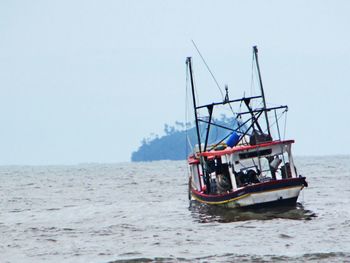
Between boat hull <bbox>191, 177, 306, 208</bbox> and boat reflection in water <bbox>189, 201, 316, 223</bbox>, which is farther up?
boat hull <bbox>191, 177, 306, 208</bbox>

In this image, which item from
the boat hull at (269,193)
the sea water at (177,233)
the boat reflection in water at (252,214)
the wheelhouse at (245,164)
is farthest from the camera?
the wheelhouse at (245,164)

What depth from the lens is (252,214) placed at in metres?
35.2

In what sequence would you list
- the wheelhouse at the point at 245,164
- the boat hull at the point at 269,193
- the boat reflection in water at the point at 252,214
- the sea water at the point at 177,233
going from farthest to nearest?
1. the wheelhouse at the point at 245,164
2. the boat hull at the point at 269,193
3. the boat reflection in water at the point at 252,214
4. the sea water at the point at 177,233

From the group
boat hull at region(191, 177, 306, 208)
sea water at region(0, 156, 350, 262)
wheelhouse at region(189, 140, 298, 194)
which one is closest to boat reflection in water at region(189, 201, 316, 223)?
sea water at region(0, 156, 350, 262)

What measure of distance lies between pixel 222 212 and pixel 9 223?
12.2 metres

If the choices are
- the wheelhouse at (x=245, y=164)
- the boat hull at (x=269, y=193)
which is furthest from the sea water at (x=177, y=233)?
the wheelhouse at (x=245, y=164)

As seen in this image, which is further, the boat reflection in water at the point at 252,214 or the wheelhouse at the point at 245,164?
the wheelhouse at the point at 245,164

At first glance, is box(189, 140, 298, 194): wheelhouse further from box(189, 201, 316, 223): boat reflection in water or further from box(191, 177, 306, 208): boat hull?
box(189, 201, 316, 223): boat reflection in water

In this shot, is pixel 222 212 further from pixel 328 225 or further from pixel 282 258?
pixel 282 258

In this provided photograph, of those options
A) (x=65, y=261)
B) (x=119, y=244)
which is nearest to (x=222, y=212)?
(x=119, y=244)

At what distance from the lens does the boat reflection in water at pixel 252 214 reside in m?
34.2

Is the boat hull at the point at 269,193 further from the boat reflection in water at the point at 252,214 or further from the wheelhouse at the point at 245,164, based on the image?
the wheelhouse at the point at 245,164

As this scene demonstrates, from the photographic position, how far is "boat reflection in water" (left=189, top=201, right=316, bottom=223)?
34.2 meters

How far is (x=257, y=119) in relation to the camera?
38.2 m
